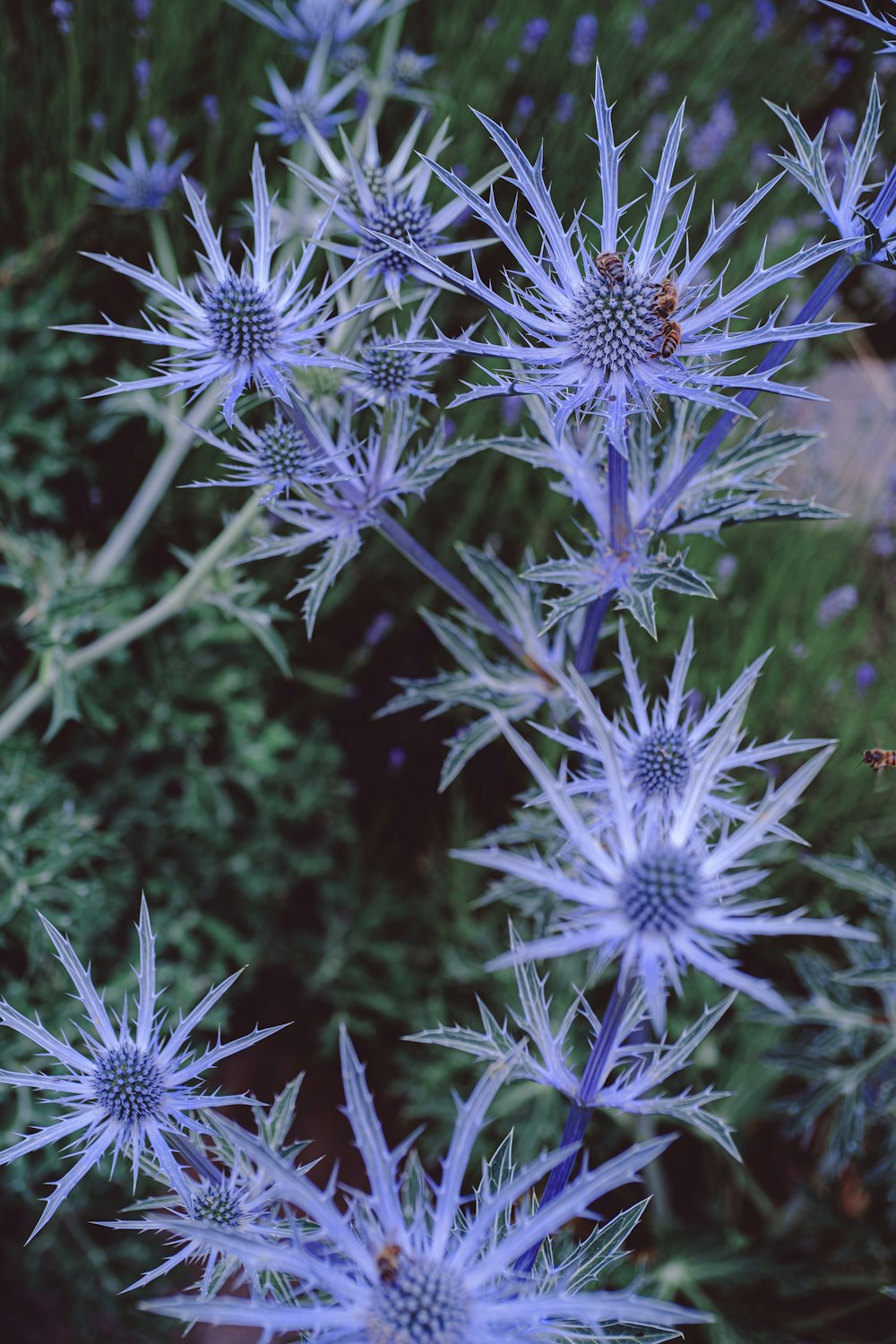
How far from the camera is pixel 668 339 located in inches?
32.4

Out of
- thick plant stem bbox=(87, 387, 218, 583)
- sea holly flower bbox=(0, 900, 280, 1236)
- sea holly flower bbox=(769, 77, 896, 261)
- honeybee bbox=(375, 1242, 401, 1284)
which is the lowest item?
honeybee bbox=(375, 1242, 401, 1284)

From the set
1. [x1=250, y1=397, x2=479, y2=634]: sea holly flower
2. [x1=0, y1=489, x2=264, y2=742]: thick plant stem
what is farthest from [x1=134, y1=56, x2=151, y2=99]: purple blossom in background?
[x1=250, y1=397, x2=479, y2=634]: sea holly flower

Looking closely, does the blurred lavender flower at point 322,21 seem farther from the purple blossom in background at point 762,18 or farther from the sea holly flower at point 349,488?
the purple blossom in background at point 762,18

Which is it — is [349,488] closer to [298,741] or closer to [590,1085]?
[590,1085]

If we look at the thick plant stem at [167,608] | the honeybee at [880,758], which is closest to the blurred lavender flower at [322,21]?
the thick plant stem at [167,608]

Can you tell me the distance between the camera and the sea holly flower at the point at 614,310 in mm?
796

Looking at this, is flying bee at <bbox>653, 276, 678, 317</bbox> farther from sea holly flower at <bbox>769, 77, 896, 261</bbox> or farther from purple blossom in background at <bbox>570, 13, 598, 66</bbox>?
purple blossom in background at <bbox>570, 13, 598, 66</bbox>

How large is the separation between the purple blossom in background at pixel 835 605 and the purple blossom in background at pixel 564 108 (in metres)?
1.17

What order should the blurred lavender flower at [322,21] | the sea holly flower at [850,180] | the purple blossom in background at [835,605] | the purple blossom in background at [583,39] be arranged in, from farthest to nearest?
1. the purple blossom in background at [583,39]
2. the purple blossom in background at [835,605]
3. the blurred lavender flower at [322,21]
4. the sea holly flower at [850,180]

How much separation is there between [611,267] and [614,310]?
41 millimetres

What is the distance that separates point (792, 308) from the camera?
243 cm

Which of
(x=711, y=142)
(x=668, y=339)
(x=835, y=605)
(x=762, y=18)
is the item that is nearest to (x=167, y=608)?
(x=668, y=339)

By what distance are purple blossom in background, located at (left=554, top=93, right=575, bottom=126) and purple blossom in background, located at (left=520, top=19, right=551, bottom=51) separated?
0.41ft

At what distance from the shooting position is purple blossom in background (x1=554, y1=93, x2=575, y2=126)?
208 centimetres
